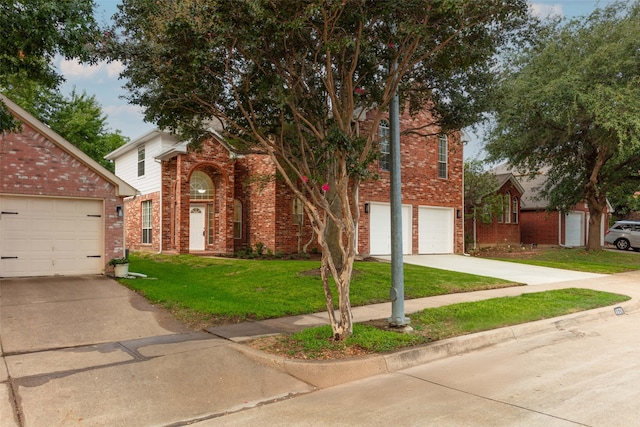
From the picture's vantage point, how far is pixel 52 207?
41.8ft

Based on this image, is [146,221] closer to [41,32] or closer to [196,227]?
[196,227]

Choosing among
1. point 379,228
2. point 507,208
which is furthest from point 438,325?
point 507,208

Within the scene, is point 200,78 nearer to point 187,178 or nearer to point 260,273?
point 260,273

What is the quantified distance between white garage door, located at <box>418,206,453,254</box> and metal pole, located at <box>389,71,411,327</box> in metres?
13.8

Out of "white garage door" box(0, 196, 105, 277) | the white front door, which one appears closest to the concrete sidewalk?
"white garage door" box(0, 196, 105, 277)

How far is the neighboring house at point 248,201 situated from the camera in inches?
745

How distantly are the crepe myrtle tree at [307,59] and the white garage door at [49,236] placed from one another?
254 inches

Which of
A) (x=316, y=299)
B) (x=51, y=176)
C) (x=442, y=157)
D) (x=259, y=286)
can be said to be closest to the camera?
(x=316, y=299)

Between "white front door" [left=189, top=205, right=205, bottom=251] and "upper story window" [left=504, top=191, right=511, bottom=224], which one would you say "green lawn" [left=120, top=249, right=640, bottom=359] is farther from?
"upper story window" [left=504, top=191, right=511, bottom=224]

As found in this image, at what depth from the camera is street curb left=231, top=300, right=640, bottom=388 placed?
5598 mm

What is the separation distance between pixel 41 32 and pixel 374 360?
236 inches

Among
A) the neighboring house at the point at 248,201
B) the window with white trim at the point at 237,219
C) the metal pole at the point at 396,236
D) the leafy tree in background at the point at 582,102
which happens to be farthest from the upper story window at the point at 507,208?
the metal pole at the point at 396,236

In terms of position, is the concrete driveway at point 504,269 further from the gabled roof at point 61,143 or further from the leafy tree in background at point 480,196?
the gabled roof at point 61,143

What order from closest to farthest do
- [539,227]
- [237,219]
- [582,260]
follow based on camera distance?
[237,219] < [582,260] < [539,227]
